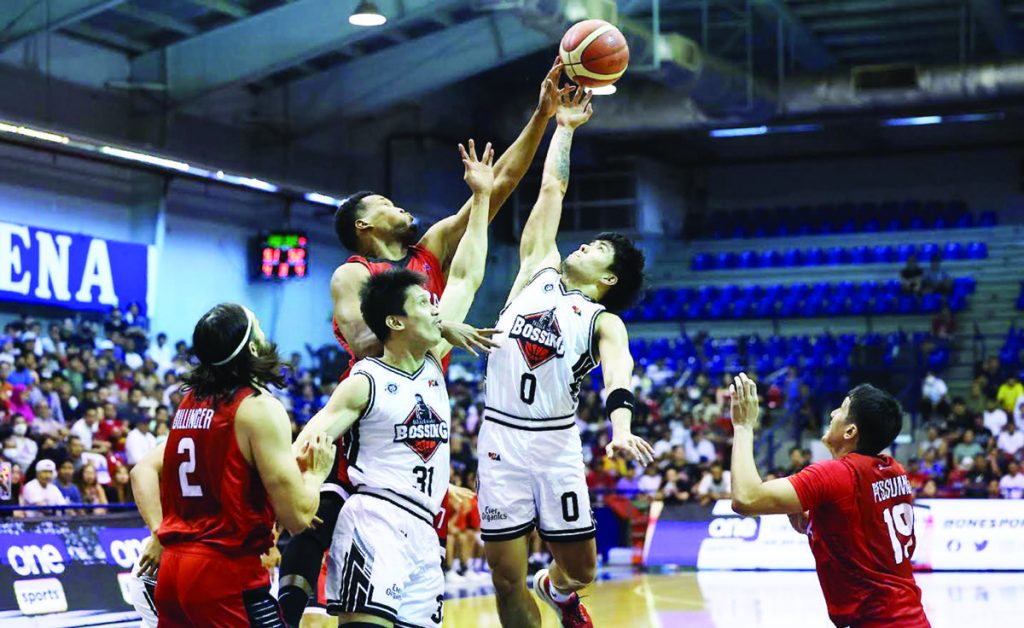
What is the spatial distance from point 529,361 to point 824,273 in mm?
23033

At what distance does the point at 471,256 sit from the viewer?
620 cm

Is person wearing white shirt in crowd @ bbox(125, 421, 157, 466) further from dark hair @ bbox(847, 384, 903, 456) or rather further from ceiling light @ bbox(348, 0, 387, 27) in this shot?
dark hair @ bbox(847, 384, 903, 456)

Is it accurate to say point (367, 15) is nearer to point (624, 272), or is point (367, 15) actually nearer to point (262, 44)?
point (262, 44)

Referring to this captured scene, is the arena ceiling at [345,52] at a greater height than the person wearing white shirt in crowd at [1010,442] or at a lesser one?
greater

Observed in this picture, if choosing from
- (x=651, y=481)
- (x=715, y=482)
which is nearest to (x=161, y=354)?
(x=651, y=481)

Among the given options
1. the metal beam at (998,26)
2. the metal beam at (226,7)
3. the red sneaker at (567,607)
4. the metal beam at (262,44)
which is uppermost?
the metal beam at (998,26)

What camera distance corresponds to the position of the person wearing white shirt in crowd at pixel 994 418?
2084cm

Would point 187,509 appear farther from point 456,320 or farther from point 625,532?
point 625,532

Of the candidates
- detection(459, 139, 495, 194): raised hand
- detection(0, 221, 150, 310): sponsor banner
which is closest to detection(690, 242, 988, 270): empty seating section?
detection(0, 221, 150, 310): sponsor banner

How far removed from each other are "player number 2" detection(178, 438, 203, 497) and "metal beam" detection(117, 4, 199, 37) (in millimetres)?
17045

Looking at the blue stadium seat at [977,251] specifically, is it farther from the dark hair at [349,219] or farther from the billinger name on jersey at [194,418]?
the billinger name on jersey at [194,418]

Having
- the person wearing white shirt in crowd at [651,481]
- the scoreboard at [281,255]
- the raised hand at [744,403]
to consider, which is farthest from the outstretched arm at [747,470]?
the scoreboard at [281,255]

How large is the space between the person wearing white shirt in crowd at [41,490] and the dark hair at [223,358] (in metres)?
9.47

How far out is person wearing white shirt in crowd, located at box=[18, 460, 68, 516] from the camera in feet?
43.6
